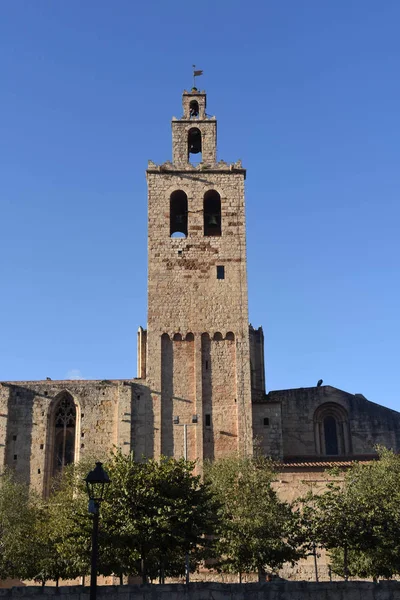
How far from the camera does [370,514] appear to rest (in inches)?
985

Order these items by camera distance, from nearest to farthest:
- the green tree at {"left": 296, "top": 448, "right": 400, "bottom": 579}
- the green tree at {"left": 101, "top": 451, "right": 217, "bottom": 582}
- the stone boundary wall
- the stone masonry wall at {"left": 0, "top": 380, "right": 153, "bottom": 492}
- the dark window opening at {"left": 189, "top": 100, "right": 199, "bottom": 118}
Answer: the stone boundary wall < the green tree at {"left": 101, "top": 451, "right": 217, "bottom": 582} < the green tree at {"left": 296, "top": 448, "right": 400, "bottom": 579} < the stone masonry wall at {"left": 0, "top": 380, "right": 153, "bottom": 492} < the dark window opening at {"left": 189, "top": 100, "right": 199, "bottom": 118}

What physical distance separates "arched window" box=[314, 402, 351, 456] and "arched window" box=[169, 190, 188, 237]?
12604 mm

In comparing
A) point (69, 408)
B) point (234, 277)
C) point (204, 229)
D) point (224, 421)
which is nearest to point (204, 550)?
point (224, 421)

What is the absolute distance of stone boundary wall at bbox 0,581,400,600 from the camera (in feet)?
66.5

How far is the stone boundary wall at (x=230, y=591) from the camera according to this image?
66.5 ft

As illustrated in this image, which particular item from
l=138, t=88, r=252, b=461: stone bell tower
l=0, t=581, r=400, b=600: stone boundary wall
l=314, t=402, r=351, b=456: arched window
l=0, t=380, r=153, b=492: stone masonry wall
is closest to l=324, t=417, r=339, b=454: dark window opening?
l=314, t=402, r=351, b=456: arched window

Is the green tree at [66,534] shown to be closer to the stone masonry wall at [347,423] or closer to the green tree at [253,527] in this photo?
the green tree at [253,527]

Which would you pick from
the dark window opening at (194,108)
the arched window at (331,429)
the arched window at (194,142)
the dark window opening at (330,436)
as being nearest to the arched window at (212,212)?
the arched window at (194,142)

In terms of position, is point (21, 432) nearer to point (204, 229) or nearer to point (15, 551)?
point (15, 551)

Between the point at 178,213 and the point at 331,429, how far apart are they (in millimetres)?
14870

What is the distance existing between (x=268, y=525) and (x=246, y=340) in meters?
13.9

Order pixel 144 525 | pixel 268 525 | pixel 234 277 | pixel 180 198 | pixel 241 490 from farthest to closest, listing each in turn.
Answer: pixel 180 198
pixel 234 277
pixel 241 490
pixel 268 525
pixel 144 525

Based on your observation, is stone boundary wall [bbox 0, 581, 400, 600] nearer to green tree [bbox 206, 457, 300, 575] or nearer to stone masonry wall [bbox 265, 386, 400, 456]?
green tree [bbox 206, 457, 300, 575]

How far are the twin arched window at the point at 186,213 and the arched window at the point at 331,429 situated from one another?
11.6 m
